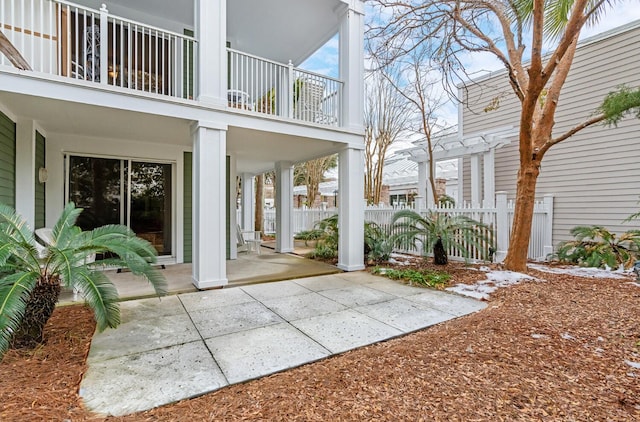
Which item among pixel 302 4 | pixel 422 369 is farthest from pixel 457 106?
pixel 422 369

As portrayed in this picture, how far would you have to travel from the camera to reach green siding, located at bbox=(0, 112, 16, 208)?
4441mm

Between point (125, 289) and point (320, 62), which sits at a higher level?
point (320, 62)

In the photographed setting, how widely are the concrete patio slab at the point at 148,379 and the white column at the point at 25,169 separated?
3.82 meters

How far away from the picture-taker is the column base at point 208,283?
16.3 feet

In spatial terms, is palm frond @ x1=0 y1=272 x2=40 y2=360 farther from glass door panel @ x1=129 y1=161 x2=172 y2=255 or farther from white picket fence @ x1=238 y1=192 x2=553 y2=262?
white picket fence @ x1=238 y1=192 x2=553 y2=262

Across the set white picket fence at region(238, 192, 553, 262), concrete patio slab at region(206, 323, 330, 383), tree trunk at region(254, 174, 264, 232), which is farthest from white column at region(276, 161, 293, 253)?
concrete patio slab at region(206, 323, 330, 383)

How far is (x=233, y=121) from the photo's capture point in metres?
5.29

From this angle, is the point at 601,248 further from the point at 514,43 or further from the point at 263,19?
the point at 263,19

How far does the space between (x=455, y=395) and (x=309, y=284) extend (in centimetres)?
339

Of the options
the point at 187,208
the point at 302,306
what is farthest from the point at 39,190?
the point at 302,306

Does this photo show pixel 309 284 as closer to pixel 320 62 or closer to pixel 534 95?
pixel 534 95

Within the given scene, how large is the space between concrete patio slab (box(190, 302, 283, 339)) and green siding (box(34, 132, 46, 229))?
3945 mm

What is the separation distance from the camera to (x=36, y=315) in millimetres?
2883

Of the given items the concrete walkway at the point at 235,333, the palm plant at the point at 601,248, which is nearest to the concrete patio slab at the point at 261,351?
the concrete walkway at the point at 235,333
